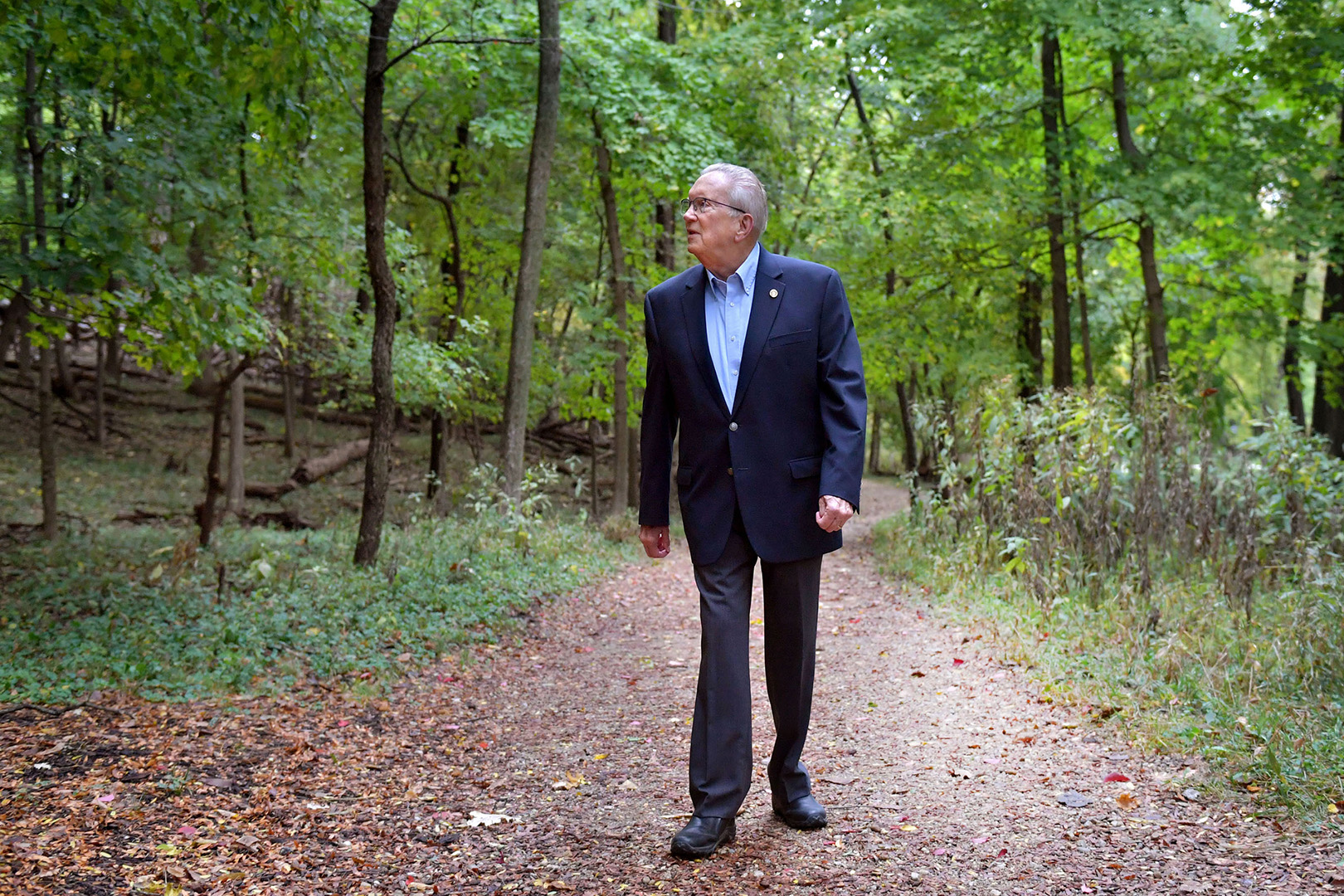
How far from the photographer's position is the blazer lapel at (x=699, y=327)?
3402 millimetres

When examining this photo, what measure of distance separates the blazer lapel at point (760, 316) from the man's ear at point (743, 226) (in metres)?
0.12

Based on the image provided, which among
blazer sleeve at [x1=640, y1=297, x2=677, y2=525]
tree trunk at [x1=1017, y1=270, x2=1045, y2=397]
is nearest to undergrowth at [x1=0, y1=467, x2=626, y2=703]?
blazer sleeve at [x1=640, y1=297, x2=677, y2=525]

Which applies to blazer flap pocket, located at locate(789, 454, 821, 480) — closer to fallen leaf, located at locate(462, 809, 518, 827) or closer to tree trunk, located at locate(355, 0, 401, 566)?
fallen leaf, located at locate(462, 809, 518, 827)

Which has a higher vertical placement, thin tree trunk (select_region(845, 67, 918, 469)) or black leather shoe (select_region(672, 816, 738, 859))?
thin tree trunk (select_region(845, 67, 918, 469))

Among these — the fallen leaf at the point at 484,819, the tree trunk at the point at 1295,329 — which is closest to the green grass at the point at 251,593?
the fallen leaf at the point at 484,819

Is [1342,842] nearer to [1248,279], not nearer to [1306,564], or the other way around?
[1306,564]

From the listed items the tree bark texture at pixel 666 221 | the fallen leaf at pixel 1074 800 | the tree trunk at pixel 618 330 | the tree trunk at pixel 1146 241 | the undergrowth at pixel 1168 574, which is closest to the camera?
the fallen leaf at pixel 1074 800

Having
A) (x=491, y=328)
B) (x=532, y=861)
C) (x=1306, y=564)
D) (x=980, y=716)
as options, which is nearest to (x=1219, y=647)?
(x=1306, y=564)

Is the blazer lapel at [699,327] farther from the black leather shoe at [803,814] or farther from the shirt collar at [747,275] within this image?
the black leather shoe at [803,814]

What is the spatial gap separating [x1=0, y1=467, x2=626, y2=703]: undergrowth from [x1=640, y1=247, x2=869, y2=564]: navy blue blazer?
285cm

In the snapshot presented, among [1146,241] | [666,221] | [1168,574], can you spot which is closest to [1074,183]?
[1146,241]

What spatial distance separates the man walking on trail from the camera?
3.28 metres

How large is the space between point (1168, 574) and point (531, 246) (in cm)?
635

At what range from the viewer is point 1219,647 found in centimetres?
517
